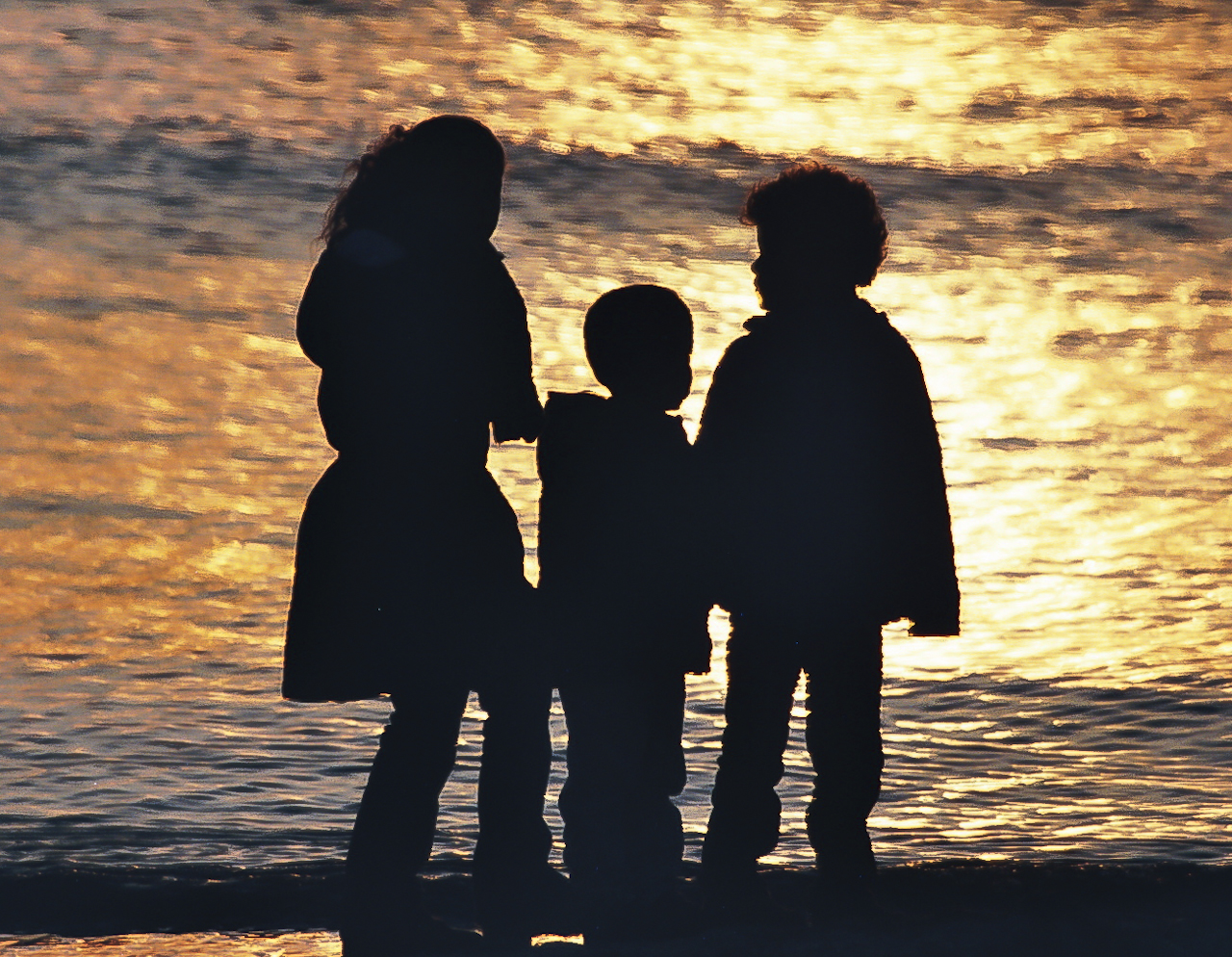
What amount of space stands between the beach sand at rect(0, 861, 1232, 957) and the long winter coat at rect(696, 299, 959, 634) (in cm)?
65

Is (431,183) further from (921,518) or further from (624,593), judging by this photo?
(921,518)

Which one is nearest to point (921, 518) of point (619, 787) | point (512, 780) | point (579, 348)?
point (619, 787)

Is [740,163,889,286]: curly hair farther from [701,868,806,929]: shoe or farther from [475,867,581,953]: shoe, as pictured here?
[475,867,581,953]: shoe

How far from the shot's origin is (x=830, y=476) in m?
4.19

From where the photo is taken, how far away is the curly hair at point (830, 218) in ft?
13.5

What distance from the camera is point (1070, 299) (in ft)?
35.1

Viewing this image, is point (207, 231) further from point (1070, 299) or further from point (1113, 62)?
point (1113, 62)

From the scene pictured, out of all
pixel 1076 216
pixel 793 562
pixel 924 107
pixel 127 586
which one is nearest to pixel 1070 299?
pixel 1076 216

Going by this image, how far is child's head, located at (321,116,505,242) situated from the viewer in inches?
150

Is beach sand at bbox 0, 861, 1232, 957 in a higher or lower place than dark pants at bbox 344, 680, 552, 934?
lower

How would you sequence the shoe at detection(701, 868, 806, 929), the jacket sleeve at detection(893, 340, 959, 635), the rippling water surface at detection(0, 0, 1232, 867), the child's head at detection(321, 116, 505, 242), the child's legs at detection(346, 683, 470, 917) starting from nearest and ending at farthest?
the child's head at detection(321, 116, 505, 242)
the child's legs at detection(346, 683, 470, 917)
the shoe at detection(701, 868, 806, 929)
the jacket sleeve at detection(893, 340, 959, 635)
the rippling water surface at detection(0, 0, 1232, 867)

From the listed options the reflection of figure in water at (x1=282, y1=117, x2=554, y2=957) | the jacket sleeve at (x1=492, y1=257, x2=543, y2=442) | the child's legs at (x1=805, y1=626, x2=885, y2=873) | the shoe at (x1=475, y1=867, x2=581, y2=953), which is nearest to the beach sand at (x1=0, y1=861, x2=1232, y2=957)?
the shoe at (x1=475, y1=867, x2=581, y2=953)

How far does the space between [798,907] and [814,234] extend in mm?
1493

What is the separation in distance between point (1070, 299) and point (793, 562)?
6976mm
